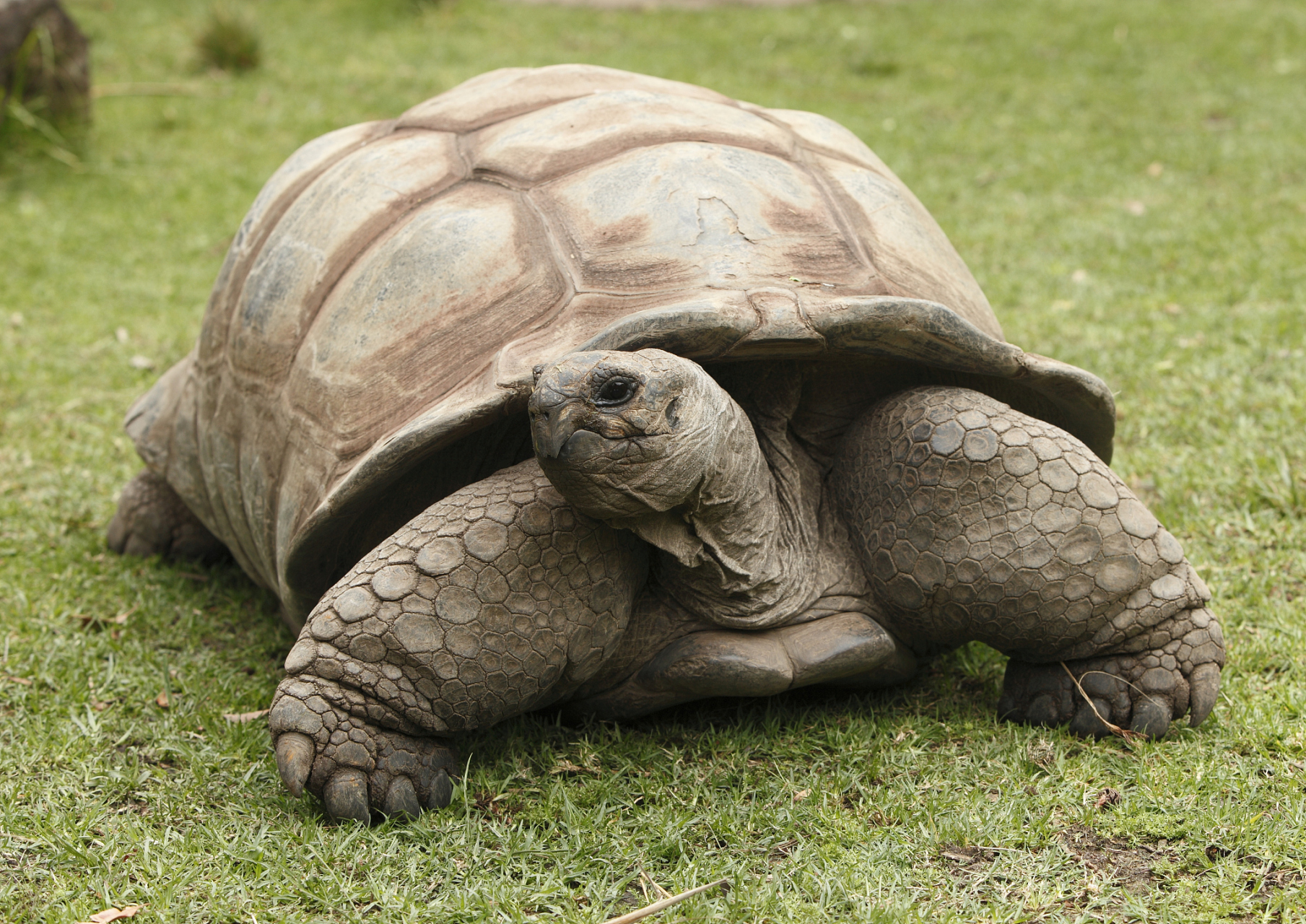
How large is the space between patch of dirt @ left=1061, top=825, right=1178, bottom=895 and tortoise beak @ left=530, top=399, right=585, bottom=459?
3.61 ft

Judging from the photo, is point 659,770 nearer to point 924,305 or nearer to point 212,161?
point 924,305

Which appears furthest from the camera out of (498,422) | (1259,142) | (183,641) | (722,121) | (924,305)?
(1259,142)

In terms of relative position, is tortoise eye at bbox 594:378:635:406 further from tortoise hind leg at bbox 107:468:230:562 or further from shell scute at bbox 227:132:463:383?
tortoise hind leg at bbox 107:468:230:562

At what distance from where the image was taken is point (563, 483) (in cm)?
199

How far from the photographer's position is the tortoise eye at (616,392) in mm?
1915

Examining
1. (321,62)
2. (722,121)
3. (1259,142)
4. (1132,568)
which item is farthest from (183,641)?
(321,62)

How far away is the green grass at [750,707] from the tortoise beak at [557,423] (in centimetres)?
72

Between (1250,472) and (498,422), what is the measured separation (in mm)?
2306

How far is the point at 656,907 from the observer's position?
193 centimetres

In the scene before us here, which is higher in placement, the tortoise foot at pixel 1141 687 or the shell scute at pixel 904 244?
the shell scute at pixel 904 244

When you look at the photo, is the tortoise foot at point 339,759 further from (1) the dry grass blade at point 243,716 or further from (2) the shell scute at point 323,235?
(2) the shell scute at point 323,235

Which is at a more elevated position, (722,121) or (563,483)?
(722,121)

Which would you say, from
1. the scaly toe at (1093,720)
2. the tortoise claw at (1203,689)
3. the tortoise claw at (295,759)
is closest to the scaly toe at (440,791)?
the tortoise claw at (295,759)

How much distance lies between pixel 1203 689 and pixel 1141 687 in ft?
0.37
